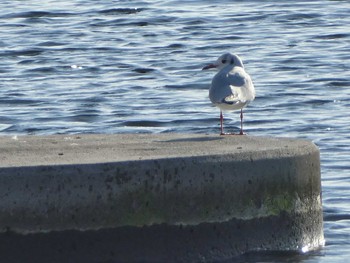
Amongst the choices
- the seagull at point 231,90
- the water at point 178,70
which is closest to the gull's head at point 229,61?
the seagull at point 231,90

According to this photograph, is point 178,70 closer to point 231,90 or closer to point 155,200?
point 231,90

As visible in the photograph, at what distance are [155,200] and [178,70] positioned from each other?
10209mm

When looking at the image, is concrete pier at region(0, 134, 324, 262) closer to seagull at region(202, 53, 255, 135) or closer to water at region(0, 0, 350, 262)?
water at region(0, 0, 350, 262)

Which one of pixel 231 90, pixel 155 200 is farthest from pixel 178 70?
pixel 155 200

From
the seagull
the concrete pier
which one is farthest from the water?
the seagull

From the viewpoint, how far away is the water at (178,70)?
13.7 meters

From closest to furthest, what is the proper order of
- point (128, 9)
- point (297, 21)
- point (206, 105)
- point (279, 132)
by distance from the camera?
1. point (279, 132)
2. point (206, 105)
3. point (297, 21)
4. point (128, 9)

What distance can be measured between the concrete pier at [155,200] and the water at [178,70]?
41 cm

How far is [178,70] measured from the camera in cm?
1755

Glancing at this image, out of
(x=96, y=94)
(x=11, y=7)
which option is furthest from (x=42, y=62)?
(x=11, y=7)

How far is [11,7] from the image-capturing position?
2447 centimetres

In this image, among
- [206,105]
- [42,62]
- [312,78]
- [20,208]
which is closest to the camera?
[20,208]

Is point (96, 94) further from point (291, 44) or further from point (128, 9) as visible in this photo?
point (128, 9)

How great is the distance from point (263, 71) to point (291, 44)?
238 cm
